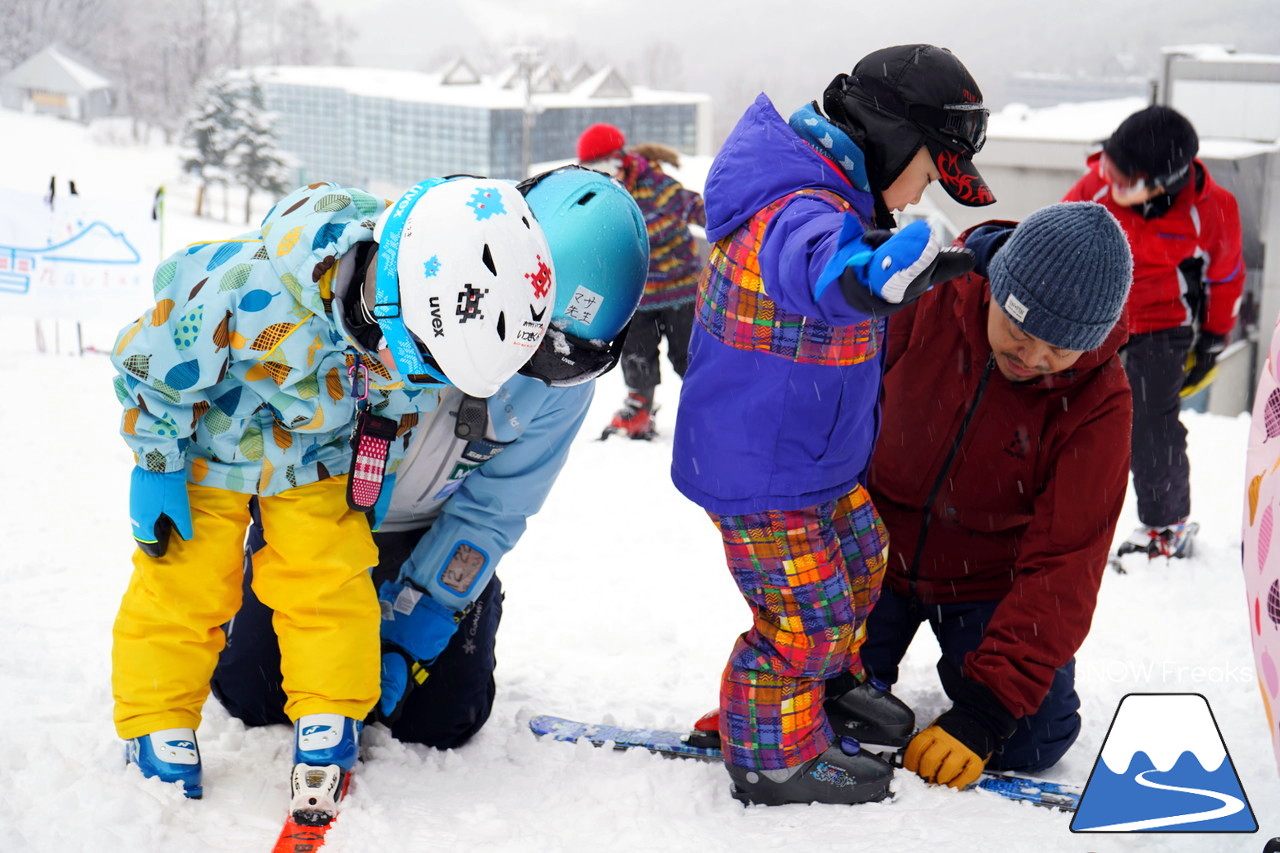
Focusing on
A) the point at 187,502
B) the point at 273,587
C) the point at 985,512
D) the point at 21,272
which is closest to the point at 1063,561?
the point at 985,512

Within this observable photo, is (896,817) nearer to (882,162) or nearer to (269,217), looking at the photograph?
(882,162)

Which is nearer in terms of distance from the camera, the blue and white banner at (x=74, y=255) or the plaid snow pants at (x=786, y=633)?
the plaid snow pants at (x=786, y=633)

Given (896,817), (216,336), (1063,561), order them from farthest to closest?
(1063,561), (896,817), (216,336)

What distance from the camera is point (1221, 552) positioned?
12.2 feet

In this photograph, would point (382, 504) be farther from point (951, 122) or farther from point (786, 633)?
point (951, 122)

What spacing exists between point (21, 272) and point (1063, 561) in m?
6.45

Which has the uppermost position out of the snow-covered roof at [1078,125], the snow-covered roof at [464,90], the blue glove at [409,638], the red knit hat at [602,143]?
the snow-covered roof at [464,90]

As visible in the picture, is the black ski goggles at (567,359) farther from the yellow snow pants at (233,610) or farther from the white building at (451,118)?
the white building at (451,118)

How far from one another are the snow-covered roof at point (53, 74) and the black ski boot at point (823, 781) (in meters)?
20.2

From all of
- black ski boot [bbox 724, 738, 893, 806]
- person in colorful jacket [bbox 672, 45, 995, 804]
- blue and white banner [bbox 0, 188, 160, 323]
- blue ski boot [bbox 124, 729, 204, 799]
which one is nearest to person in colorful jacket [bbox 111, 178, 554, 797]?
blue ski boot [bbox 124, 729, 204, 799]

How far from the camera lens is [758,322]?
1.77 m

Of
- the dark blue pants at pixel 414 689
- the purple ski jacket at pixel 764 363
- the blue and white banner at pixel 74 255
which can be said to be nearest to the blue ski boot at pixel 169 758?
the dark blue pants at pixel 414 689

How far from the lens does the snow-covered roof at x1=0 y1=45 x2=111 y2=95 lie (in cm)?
1791

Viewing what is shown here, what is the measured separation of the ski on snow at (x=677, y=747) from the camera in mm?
1946
